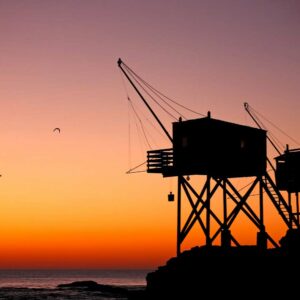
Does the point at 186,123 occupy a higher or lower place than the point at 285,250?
higher

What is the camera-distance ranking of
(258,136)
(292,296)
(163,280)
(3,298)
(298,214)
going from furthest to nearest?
(3,298) → (298,214) → (258,136) → (163,280) → (292,296)

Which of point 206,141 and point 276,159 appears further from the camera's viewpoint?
point 276,159

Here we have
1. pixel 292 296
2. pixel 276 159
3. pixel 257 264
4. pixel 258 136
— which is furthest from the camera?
pixel 276 159

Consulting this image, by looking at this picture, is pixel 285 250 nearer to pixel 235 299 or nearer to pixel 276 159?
pixel 235 299

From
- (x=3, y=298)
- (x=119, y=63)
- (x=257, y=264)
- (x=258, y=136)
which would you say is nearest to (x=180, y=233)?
(x=257, y=264)

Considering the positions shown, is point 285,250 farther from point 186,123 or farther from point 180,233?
point 186,123

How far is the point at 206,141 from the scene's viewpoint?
42.6 meters

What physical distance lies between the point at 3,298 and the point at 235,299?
214 feet

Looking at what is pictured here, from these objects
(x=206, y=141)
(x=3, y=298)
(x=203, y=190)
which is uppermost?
(x=206, y=141)

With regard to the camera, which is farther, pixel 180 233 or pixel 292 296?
pixel 180 233

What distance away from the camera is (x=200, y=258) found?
41.2 meters

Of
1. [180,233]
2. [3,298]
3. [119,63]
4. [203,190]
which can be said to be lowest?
[3,298]

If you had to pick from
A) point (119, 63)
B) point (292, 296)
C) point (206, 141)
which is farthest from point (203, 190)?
point (119, 63)

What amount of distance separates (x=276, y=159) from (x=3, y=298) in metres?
56.6
